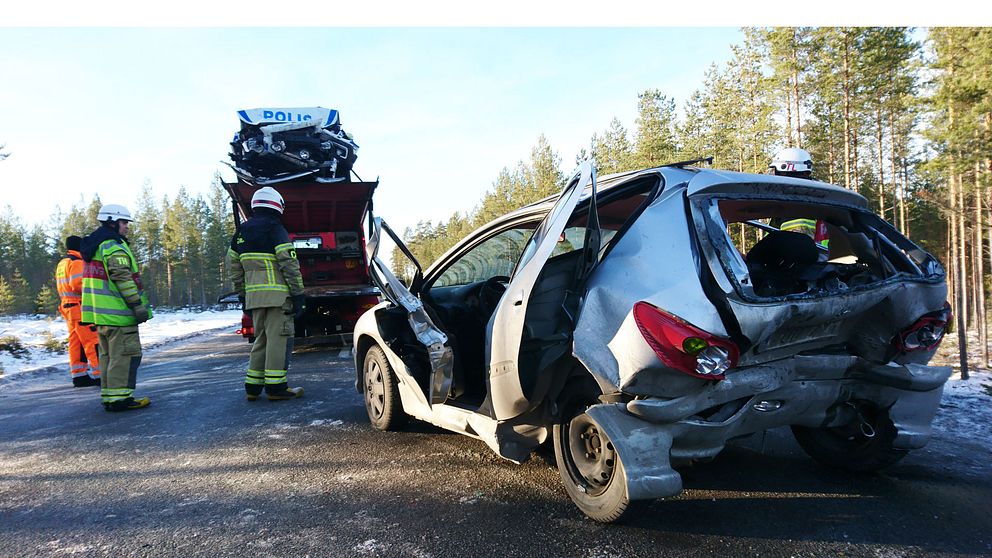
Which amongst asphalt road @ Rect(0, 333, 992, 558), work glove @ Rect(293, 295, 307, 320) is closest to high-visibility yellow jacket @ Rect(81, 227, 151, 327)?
asphalt road @ Rect(0, 333, 992, 558)

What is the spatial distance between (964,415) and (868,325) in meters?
2.43

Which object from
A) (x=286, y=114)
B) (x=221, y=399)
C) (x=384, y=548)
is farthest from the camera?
(x=286, y=114)

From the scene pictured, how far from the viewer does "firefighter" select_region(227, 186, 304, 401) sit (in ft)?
17.0

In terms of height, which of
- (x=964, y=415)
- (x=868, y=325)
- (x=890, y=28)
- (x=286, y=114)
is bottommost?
(x=964, y=415)

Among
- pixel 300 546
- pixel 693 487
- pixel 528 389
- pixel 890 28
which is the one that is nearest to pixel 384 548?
pixel 300 546

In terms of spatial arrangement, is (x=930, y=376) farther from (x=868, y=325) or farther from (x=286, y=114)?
(x=286, y=114)

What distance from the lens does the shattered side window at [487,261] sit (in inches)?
143

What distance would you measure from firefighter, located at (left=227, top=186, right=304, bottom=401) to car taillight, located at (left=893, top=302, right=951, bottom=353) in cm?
484

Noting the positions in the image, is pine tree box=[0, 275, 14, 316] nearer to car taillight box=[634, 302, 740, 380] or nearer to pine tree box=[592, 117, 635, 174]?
pine tree box=[592, 117, 635, 174]

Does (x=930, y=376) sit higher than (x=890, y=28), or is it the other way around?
(x=890, y=28)

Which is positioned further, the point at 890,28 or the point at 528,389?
the point at 890,28

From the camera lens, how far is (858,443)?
113 inches

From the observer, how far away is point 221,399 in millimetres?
5531

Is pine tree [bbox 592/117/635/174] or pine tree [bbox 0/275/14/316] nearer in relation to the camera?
pine tree [bbox 592/117/635/174]
